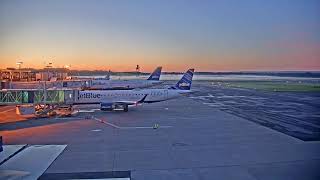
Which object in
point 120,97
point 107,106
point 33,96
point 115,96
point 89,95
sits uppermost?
point 33,96

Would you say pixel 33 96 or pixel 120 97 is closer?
pixel 33 96

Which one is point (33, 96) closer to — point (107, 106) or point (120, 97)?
point (107, 106)

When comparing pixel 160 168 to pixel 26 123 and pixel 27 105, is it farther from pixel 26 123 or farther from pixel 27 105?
pixel 27 105

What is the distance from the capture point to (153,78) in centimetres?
9138

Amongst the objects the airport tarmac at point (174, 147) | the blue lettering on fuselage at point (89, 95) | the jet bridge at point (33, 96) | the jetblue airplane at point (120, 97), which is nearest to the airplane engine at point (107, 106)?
the jetblue airplane at point (120, 97)

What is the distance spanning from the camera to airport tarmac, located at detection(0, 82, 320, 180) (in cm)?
1773

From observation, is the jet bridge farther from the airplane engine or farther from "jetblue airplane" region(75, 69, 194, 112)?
the airplane engine

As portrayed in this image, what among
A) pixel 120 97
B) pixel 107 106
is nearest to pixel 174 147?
pixel 107 106

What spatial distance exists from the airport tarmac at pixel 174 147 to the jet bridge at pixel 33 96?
4760 mm

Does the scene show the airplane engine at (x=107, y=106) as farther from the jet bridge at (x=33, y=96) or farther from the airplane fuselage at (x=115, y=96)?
the jet bridge at (x=33, y=96)

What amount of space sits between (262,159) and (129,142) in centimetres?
971

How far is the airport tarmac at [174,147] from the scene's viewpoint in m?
17.7

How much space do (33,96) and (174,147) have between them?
24.3 metres

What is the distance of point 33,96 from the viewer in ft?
133
